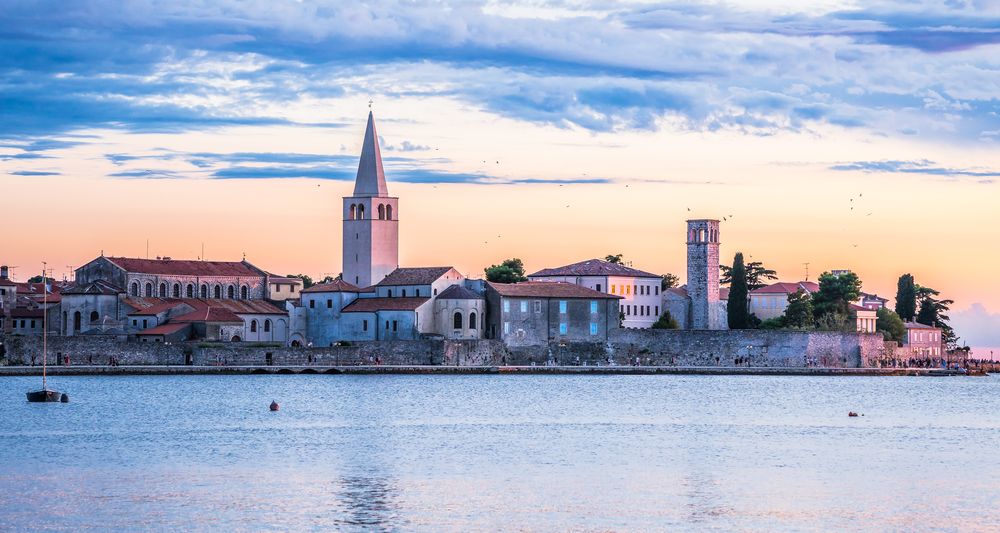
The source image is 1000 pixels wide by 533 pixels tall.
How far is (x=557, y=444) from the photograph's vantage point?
40938 mm

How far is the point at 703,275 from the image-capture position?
101000mm

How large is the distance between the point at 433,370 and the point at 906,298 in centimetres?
4239

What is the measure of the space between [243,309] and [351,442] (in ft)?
155

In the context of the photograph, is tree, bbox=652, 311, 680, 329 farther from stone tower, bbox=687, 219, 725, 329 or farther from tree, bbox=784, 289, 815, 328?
tree, bbox=784, 289, 815, 328

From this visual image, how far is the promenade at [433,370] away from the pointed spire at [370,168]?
761 inches

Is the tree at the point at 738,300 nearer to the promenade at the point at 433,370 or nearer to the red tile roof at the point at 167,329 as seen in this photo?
the promenade at the point at 433,370

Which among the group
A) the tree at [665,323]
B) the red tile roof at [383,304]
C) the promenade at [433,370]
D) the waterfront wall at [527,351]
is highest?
the red tile roof at [383,304]

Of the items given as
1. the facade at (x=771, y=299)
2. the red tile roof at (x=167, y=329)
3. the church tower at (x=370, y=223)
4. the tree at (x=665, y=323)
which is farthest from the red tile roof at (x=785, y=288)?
the red tile roof at (x=167, y=329)

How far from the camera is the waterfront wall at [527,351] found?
7875cm

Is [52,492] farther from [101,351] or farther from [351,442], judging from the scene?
[101,351]

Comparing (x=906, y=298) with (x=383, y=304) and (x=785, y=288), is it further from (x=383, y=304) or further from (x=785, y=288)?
(x=383, y=304)

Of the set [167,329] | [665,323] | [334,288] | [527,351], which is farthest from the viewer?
[665,323]

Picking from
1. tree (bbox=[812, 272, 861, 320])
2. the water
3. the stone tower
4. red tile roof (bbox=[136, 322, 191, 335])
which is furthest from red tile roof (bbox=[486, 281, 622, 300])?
the water

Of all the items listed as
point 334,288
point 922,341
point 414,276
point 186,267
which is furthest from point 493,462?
point 922,341
